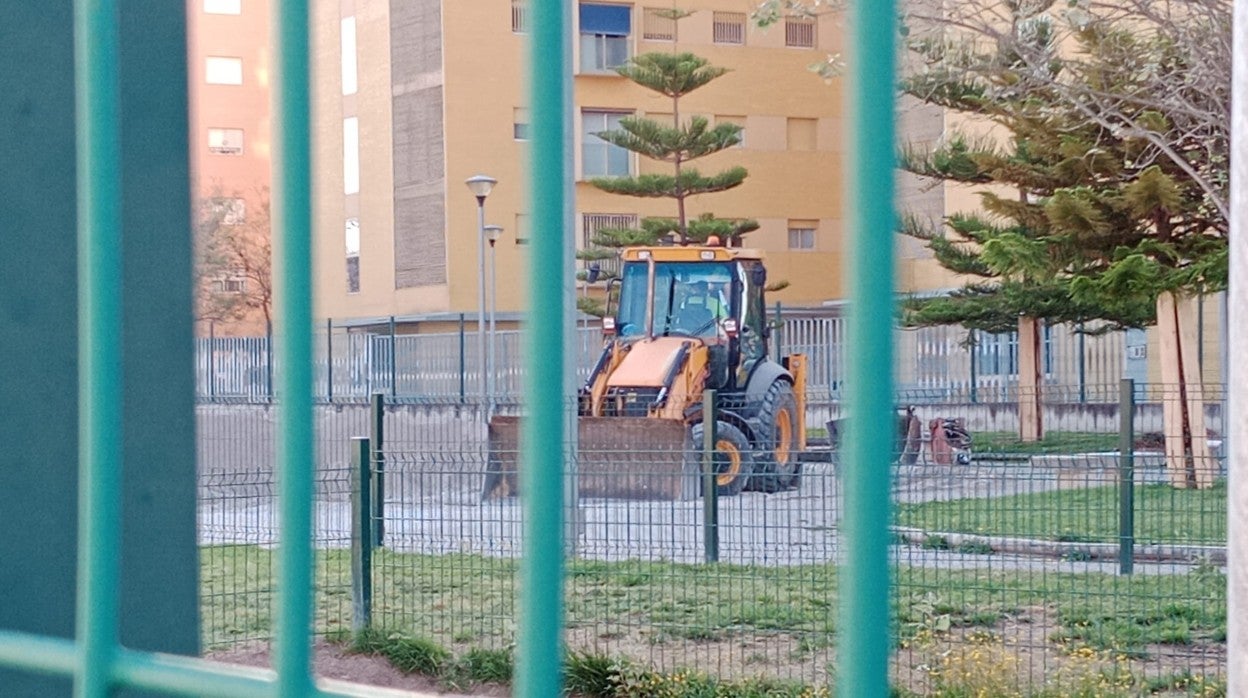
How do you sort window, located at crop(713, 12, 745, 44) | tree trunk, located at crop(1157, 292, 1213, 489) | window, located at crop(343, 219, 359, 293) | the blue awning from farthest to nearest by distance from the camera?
window, located at crop(343, 219, 359, 293) → window, located at crop(713, 12, 745, 44) → the blue awning → tree trunk, located at crop(1157, 292, 1213, 489)

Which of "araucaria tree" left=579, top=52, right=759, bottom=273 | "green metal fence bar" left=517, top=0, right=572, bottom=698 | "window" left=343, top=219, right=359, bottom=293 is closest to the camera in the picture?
"green metal fence bar" left=517, top=0, right=572, bottom=698

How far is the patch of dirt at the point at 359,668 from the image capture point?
6.62m

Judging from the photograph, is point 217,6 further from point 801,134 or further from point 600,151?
point 801,134

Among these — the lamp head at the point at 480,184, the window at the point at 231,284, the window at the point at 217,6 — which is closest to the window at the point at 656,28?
the window at the point at 231,284

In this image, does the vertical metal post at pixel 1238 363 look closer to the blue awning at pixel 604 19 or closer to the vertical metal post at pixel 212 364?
the vertical metal post at pixel 212 364

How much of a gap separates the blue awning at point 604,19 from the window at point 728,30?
2297 mm

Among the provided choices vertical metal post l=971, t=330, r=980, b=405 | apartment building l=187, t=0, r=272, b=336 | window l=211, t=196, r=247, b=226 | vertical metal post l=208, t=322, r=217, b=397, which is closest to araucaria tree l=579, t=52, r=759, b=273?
vertical metal post l=971, t=330, r=980, b=405

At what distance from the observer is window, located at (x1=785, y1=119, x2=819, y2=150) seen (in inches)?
1674

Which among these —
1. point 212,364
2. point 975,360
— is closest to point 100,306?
point 212,364

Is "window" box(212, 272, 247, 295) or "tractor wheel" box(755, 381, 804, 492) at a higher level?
"window" box(212, 272, 247, 295)

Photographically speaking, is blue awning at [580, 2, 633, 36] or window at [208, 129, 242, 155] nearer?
window at [208, 129, 242, 155]

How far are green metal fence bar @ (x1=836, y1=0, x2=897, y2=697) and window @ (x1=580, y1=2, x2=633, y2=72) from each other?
39655 millimetres

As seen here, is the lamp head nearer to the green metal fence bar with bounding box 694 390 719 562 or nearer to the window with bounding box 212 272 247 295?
the window with bounding box 212 272 247 295

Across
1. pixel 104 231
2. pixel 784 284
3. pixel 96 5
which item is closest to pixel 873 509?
pixel 104 231
